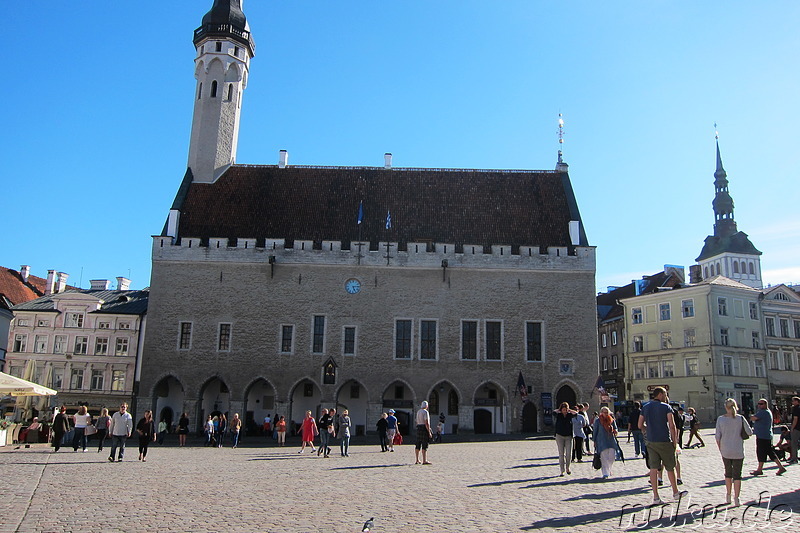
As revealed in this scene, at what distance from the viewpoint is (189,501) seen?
975 cm

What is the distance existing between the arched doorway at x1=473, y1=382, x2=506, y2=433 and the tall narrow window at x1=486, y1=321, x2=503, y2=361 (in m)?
1.31

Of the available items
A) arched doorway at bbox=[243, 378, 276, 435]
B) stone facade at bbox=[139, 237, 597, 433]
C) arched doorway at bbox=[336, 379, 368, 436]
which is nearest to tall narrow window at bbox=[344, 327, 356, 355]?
stone facade at bbox=[139, 237, 597, 433]

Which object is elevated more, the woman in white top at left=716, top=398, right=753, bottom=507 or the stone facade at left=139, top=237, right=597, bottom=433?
the stone facade at left=139, top=237, right=597, bottom=433

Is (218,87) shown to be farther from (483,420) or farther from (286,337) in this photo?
(483,420)

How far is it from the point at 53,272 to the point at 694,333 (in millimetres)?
44111

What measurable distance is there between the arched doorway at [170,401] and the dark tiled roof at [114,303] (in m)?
10.9

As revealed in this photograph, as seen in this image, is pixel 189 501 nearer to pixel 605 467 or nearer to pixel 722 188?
pixel 605 467

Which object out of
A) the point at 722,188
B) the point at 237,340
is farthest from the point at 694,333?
the point at 722,188

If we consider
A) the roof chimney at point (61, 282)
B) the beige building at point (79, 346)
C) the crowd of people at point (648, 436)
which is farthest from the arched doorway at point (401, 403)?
the roof chimney at point (61, 282)

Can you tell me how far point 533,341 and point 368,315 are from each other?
788 centimetres

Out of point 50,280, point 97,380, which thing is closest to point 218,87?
point 97,380

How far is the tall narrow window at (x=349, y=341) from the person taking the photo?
31.9m

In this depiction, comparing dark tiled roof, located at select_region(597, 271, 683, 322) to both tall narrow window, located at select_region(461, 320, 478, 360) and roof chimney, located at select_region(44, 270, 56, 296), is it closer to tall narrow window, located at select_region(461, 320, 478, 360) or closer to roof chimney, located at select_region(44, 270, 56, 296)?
tall narrow window, located at select_region(461, 320, 478, 360)

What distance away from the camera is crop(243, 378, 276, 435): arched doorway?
3188 centimetres
